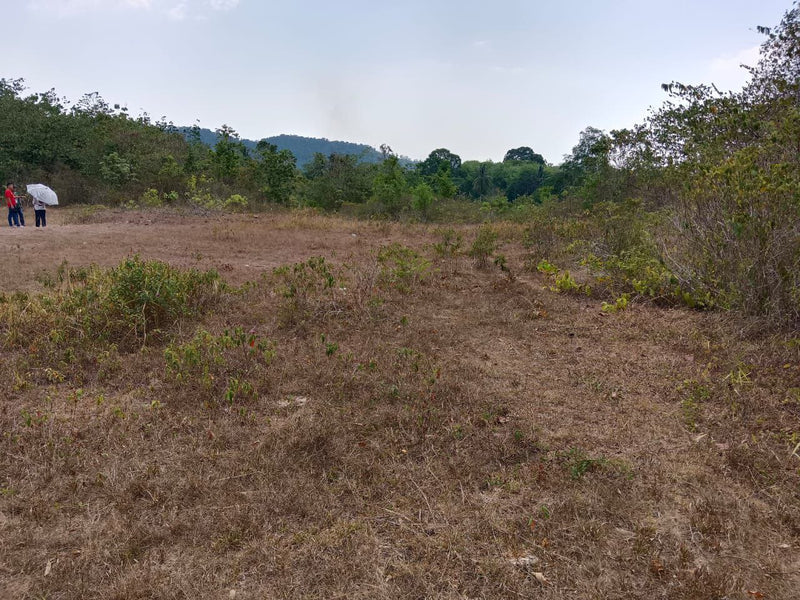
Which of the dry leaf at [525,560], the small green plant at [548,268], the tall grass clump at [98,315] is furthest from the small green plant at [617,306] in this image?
the tall grass clump at [98,315]

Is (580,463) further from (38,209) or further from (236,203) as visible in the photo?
(236,203)

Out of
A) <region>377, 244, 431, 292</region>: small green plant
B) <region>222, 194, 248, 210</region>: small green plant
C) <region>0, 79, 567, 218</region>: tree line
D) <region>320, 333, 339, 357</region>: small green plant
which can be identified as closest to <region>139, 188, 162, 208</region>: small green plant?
<region>0, 79, 567, 218</region>: tree line

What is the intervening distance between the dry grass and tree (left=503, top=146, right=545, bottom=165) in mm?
64565

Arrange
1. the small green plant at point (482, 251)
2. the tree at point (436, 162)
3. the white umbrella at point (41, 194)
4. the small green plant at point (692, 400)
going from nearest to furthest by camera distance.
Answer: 1. the small green plant at point (692, 400)
2. the small green plant at point (482, 251)
3. the white umbrella at point (41, 194)
4. the tree at point (436, 162)

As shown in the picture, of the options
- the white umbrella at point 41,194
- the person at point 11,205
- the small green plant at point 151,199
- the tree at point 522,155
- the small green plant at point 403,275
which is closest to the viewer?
the small green plant at point 403,275

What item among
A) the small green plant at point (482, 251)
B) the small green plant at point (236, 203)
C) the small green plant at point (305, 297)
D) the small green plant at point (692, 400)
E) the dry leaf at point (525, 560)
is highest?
the small green plant at point (236, 203)

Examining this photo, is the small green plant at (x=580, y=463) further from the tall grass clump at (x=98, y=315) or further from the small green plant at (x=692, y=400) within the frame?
the tall grass clump at (x=98, y=315)

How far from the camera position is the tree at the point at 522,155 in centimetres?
6522

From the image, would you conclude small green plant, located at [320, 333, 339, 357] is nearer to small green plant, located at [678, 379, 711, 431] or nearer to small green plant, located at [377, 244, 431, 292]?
small green plant, located at [377, 244, 431, 292]

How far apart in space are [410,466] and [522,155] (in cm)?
6925

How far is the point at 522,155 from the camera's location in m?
67.2

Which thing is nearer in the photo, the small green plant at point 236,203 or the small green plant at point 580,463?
the small green plant at point 580,463

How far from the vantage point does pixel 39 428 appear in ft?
10.2

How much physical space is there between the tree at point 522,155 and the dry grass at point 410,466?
64565 mm
